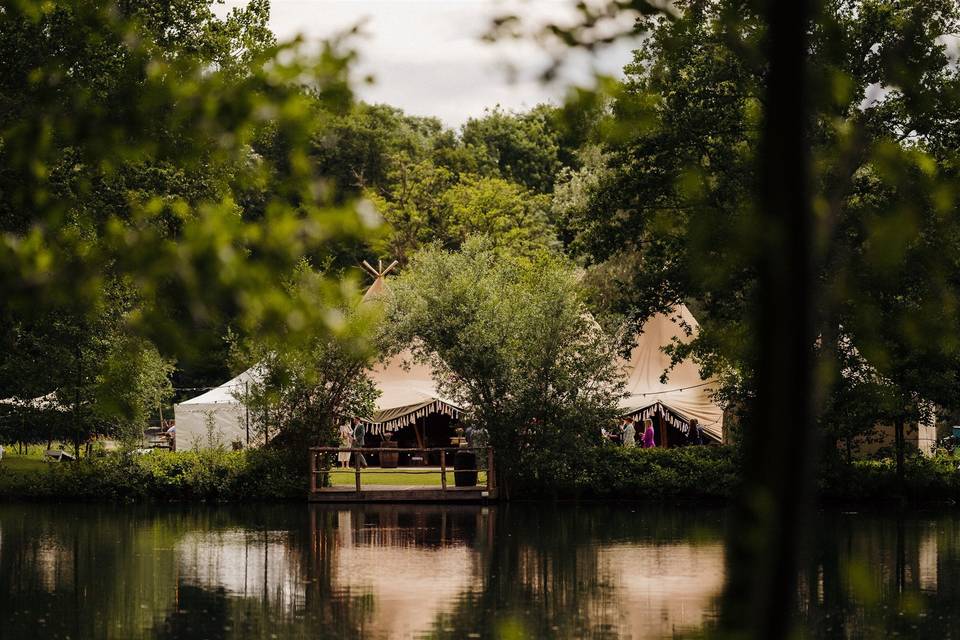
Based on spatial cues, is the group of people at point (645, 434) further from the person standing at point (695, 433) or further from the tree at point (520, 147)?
the tree at point (520, 147)

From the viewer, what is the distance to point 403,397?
42594 millimetres

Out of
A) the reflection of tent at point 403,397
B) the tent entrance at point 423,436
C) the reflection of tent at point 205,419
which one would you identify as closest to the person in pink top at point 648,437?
the reflection of tent at point 403,397

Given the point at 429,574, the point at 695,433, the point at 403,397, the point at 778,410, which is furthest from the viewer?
the point at 403,397

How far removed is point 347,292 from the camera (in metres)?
4.80

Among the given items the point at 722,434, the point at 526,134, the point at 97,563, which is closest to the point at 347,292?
the point at 97,563

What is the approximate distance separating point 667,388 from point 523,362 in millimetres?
10141

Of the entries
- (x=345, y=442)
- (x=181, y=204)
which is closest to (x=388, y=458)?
(x=345, y=442)

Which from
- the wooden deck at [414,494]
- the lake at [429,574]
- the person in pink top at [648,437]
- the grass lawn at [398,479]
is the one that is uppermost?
the person in pink top at [648,437]

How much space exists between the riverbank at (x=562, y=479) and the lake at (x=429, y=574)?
2735 mm

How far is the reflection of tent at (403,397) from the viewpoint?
42250mm

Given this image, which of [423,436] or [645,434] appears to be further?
[423,436]

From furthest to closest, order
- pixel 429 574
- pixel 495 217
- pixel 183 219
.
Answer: pixel 495 217 < pixel 429 574 < pixel 183 219

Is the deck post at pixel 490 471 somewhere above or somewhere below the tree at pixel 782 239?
below

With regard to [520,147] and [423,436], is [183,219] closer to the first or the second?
[423,436]
